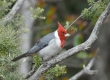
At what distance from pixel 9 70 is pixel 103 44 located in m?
5.48

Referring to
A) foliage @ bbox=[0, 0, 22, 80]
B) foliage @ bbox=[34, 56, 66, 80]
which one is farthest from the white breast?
foliage @ bbox=[0, 0, 22, 80]

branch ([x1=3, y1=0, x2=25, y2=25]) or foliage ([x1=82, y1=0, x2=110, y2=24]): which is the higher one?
branch ([x1=3, y1=0, x2=25, y2=25])

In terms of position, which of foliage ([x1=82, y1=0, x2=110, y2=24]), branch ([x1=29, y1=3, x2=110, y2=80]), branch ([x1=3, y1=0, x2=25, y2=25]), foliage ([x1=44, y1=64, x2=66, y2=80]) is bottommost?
foliage ([x1=44, y1=64, x2=66, y2=80])

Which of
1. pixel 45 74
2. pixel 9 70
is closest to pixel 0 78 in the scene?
pixel 9 70

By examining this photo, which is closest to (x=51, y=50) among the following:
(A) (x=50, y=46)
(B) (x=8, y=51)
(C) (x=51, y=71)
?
(A) (x=50, y=46)

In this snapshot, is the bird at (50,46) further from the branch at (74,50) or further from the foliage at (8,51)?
the branch at (74,50)

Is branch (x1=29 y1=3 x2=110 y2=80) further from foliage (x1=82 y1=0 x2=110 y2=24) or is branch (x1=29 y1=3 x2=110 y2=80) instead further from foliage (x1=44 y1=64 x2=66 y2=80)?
foliage (x1=82 y1=0 x2=110 y2=24)

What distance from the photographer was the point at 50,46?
5012mm

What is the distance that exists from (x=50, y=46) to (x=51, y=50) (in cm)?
7

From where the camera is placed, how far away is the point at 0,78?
14.6 ft

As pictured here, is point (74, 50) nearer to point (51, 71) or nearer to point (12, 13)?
point (51, 71)

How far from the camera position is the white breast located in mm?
4941

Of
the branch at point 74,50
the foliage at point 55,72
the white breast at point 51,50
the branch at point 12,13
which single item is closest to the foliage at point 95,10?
the branch at point 74,50

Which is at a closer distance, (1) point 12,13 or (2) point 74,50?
(2) point 74,50
